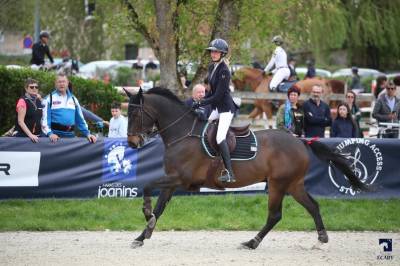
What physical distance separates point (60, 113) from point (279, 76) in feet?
35.8

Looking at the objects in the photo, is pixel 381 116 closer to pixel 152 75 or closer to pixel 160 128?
pixel 160 128

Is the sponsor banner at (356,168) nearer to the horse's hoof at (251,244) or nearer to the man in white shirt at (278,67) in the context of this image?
the horse's hoof at (251,244)

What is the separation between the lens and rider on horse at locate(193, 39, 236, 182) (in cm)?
1239

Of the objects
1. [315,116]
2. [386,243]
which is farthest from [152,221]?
[315,116]

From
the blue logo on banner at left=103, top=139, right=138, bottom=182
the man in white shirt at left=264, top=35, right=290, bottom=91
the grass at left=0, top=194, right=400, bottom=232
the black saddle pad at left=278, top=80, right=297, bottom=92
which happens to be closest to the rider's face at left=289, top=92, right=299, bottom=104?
the grass at left=0, top=194, right=400, bottom=232

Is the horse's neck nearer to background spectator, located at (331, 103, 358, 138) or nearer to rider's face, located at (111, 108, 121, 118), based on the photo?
rider's face, located at (111, 108, 121, 118)

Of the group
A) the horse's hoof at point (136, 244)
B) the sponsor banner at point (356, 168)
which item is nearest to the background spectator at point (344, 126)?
the sponsor banner at point (356, 168)

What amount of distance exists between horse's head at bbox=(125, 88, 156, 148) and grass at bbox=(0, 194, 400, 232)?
2293mm

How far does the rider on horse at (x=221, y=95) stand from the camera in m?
12.4

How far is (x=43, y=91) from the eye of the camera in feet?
63.0

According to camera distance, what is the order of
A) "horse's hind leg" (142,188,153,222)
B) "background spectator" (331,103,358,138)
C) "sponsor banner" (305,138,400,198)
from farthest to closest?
"background spectator" (331,103,358,138) < "sponsor banner" (305,138,400,198) < "horse's hind leg" (142,188,153,222)

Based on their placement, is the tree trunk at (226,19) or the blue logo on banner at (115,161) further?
the tree trunk at (226,19)

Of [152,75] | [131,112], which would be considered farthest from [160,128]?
[152,75]

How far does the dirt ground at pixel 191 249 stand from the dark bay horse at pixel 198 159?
487 millimetres
